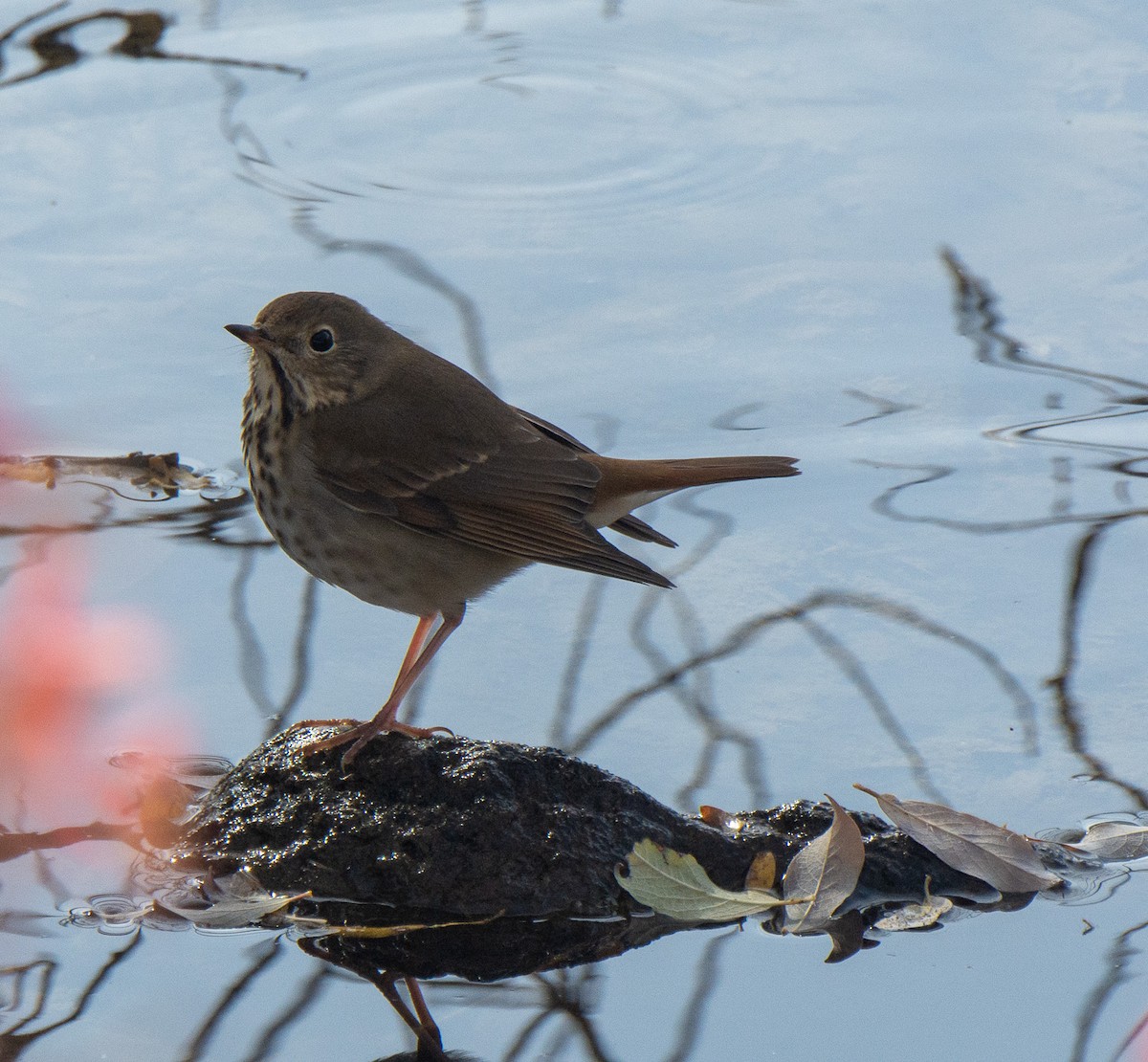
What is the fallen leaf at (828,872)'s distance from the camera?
3.48 metres

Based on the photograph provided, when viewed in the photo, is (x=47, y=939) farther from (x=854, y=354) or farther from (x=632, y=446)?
(x=854, y=354)

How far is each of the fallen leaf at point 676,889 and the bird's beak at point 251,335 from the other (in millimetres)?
1505

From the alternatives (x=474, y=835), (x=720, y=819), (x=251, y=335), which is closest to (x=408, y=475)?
(x=251, y=335)

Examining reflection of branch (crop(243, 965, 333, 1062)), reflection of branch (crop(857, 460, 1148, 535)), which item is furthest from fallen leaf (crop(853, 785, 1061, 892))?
reflection of branch (crop(857, 460, 1148, 535))

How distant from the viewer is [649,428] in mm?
5387

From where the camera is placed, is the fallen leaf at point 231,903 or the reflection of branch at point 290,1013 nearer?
the reflection of branch at point 290,1013

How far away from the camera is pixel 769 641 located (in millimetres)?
4477

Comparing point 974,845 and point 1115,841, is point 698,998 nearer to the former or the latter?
point 974,845

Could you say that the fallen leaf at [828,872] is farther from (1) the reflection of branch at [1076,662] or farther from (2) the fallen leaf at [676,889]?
(1) the reflection of branch at [1076,662]

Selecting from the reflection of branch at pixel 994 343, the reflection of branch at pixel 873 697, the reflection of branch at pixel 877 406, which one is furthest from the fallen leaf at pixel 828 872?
the reflection of branch at pixel 994 343

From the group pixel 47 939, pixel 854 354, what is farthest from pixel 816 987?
pixel 854 354

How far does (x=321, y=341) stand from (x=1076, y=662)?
6.56 feet

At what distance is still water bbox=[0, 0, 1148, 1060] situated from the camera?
3.33 m

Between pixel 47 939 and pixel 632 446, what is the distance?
96.6 inches
